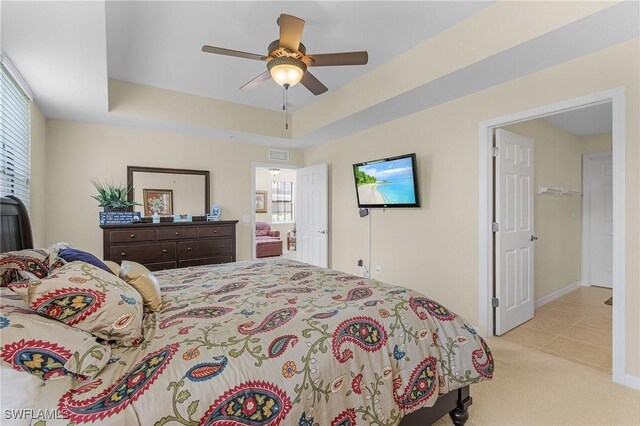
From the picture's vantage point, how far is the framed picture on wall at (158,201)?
4.23 metres

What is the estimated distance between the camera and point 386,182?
4.02 m

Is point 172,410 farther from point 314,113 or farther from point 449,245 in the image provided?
point 314,113

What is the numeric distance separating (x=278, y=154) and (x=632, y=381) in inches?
195

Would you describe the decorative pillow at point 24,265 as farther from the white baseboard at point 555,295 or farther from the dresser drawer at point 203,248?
the white baseboard at point 555,295

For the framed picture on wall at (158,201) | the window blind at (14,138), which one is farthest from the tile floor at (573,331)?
the window blind at (14,138)

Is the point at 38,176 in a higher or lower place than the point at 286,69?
lower

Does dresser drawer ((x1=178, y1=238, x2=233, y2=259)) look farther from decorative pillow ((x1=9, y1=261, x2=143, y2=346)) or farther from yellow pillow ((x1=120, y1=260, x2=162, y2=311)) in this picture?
decorative pillow ((x1=9, y1=261, x2=143, y2=346))

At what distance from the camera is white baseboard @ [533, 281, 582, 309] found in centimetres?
409

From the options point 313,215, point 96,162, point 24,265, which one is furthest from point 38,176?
point 313,215

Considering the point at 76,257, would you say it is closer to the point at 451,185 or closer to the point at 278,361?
the point at 278,361

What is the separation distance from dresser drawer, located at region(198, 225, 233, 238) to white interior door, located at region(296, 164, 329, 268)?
1.52 meters

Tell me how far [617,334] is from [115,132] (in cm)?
560

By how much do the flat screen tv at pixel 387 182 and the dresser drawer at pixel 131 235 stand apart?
2806 millimetres

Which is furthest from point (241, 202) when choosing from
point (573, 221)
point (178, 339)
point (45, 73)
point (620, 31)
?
point (573, 221)
